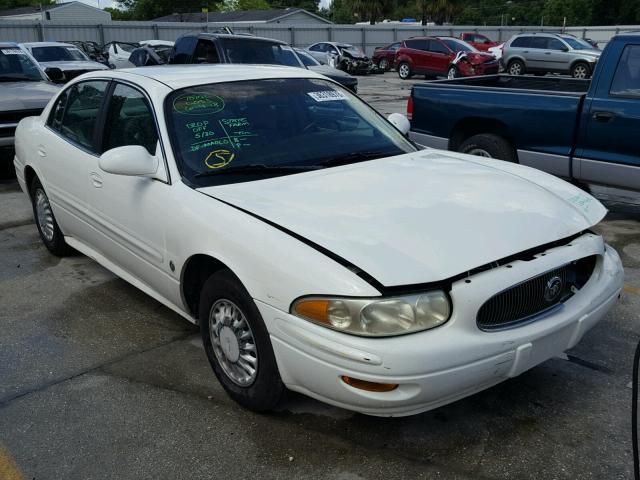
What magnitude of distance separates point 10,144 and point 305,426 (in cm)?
676

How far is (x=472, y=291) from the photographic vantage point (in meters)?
2.66

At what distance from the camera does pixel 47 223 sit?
5.47 metres

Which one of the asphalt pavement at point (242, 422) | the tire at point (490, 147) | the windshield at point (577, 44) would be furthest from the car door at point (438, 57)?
the asphalt pavement at point (242, 422)

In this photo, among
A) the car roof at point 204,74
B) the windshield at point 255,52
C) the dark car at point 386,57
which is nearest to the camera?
the car roof at point 204,74

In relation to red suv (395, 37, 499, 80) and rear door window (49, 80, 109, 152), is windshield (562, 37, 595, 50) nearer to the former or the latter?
red suv (395, 37, 499, 80)

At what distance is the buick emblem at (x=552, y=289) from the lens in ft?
9.64

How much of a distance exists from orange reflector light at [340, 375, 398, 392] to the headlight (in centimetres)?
19

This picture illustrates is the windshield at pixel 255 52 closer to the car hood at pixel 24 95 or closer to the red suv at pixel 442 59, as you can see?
the car hood at pixel 24 95

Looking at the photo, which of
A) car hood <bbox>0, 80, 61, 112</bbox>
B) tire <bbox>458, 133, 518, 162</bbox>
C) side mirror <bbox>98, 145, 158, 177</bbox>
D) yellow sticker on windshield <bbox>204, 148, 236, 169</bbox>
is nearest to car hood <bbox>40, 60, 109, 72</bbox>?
car hood <bbox>0, 80, 61, 112</bbox>

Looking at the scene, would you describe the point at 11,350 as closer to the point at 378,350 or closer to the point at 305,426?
the point at 305,426

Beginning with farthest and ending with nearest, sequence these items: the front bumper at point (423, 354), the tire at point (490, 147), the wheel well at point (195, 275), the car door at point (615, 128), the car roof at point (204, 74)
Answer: the tire at point (490, 147) → the car door at point (615, 128) → the car roof at point (204, 74) → the wheel well at point (195, 275) → the front bumper at point (423, 354)

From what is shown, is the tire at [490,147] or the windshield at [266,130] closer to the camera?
the windshield at [266,130]

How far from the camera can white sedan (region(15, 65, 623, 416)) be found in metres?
2.63

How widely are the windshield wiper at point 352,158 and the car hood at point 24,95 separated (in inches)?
234
